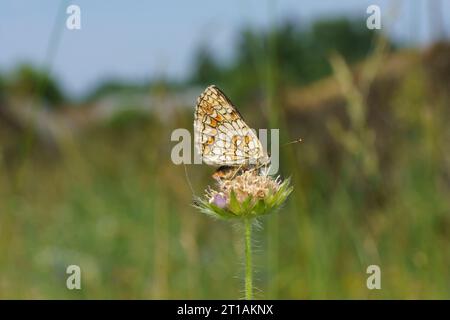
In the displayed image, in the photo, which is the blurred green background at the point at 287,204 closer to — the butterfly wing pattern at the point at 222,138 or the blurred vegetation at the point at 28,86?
the butterfly wing pattern at the point at 222,138

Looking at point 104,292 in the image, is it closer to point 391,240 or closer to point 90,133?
point 391,240

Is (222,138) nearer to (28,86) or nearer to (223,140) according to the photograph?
(223,140)

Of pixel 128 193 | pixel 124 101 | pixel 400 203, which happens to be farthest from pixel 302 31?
pixel 400 203

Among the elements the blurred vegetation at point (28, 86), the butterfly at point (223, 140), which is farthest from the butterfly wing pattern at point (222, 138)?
the blurred vegetation at point (28, 86)

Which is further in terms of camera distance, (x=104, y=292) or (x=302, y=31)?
(x=302, y=31)

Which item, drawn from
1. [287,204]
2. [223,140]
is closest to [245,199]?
[223,140]

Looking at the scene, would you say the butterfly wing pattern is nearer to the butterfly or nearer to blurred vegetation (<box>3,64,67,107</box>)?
the butterfly

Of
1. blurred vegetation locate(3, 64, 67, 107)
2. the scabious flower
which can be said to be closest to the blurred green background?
the scabious flower

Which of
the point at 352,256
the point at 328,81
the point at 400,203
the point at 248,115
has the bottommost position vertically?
the point at 352,256
